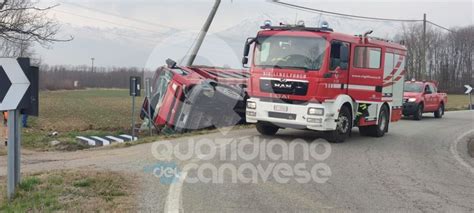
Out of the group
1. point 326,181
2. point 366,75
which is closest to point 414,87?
point 366,75

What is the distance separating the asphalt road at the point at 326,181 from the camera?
6.91 meters

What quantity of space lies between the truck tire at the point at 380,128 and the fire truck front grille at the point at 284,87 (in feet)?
12.7

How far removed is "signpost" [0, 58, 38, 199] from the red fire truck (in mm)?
7514

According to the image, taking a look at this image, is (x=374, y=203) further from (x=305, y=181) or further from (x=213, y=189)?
(x=213, y=189)

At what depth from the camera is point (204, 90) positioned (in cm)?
1772

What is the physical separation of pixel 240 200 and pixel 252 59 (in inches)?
287

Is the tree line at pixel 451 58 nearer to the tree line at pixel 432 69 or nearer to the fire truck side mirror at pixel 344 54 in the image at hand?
the tree line at pixel 432 69

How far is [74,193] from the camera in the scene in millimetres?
7137

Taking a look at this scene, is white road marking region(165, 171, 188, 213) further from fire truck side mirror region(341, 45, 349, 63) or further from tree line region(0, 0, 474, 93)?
tree line region(0, 0, 474, 93)

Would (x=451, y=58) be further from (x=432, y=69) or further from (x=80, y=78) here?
(x=80, y=78)

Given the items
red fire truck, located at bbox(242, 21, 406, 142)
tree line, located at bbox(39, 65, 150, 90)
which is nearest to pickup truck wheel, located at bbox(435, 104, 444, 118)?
red fire truck, located at bbox(242, 21, 406, 142)

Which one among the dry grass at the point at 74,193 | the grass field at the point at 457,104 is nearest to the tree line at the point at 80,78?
the grass field at the point at 457,104

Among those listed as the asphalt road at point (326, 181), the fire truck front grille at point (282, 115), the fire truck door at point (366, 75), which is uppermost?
the fire truck door at point (366, 75)

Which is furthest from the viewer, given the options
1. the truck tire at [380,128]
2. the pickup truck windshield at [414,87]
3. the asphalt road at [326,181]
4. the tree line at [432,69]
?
the tree line at [432,69]
